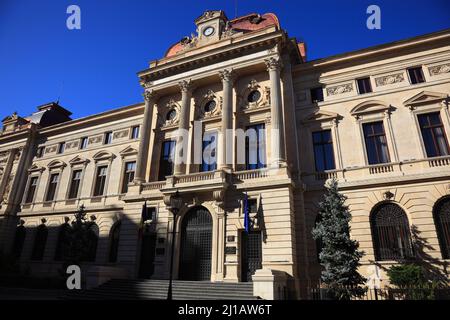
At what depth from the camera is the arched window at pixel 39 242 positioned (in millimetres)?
29142

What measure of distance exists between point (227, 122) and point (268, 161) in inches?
165

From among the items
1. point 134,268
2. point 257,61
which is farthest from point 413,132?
point 134,268

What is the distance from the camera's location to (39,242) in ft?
97.7

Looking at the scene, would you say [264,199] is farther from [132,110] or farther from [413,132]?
[132,110]

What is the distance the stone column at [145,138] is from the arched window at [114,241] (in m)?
5.54

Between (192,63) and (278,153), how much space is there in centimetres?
1128

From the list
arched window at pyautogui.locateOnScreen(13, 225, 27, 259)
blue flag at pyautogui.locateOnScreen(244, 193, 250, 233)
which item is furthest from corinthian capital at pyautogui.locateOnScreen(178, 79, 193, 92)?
arched window at pyautogui.locateOnScreen(13, 225, 27, 259)

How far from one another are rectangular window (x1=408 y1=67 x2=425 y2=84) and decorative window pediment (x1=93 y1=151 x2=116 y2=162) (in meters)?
25.5

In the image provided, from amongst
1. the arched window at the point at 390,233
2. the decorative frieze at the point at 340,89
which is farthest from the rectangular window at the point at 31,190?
the arched window at the point at 390,233

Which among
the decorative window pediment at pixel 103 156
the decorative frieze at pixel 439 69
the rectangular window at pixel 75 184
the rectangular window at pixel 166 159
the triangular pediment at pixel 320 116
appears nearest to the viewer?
the decorative frieze at pixel 439 69

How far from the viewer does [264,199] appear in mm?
18359

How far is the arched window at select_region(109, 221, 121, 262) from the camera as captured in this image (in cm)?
2502

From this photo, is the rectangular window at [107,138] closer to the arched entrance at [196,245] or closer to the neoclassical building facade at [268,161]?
the neoclassical building facade at [268,161]

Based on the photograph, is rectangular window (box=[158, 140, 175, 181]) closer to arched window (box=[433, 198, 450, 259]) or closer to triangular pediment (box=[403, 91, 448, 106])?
triangular pediment (box=[403, 91, 448, 106])
